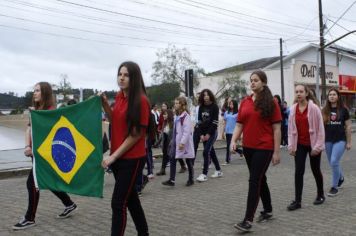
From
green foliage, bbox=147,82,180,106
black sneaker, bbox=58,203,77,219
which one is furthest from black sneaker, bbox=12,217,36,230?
green foliage, bbox=147,82,180,106

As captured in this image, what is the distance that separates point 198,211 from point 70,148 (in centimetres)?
231

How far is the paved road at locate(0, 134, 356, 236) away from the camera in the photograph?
5.81 metres

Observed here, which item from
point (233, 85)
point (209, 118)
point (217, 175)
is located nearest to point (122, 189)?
point (209, 118)

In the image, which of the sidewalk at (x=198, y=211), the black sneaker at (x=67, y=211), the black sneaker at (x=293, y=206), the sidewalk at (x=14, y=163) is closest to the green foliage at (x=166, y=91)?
the sidewalk at (x=14, y=163)

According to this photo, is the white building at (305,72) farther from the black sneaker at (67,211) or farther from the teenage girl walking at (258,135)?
the black sneaker at (67,211)

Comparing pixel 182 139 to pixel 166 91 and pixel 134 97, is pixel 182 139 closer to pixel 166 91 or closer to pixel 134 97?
pixel 134 97

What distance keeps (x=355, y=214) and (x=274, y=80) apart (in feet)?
113

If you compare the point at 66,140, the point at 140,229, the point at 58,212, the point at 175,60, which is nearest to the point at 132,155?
the point at 140,229

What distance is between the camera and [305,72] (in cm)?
4019

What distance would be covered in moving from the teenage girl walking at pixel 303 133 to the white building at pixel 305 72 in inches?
1145

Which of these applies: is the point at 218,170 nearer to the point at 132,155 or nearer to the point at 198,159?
the point at 198,159

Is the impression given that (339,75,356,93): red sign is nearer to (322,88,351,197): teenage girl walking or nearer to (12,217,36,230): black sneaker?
(322,88,351,197): teenage girl walking

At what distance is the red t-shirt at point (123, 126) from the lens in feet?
14.6

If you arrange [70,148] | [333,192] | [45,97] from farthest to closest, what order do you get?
[333,192] → [45,97] → [70,148]
